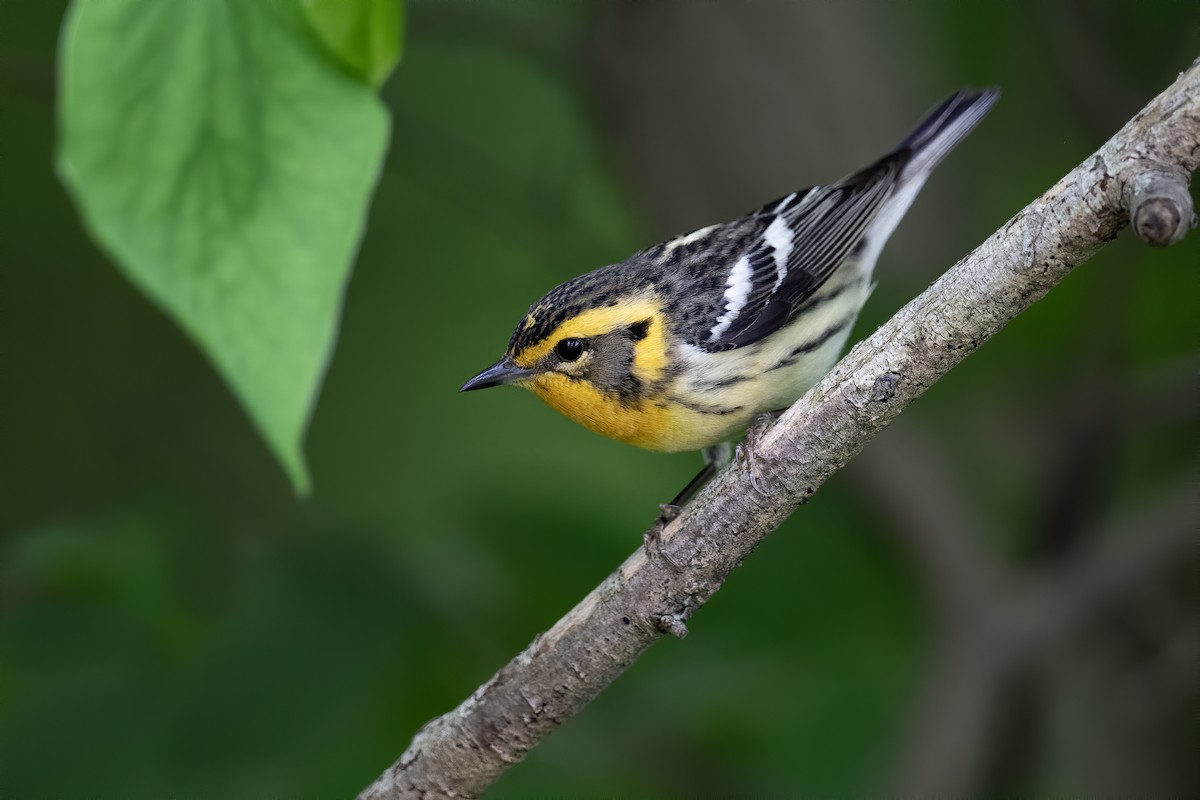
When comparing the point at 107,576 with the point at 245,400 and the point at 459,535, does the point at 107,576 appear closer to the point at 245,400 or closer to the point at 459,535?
the point at 459,535

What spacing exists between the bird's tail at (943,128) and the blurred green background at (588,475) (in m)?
0.42

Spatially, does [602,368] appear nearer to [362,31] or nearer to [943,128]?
[943,128]

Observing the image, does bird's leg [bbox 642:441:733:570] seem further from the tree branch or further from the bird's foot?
the tree branch

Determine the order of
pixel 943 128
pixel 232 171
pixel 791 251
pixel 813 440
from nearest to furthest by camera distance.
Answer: pixel 232 171
pixel 813 440
pixel 791 251
pixel 943 128

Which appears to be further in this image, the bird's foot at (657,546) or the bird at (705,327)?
the bird at (705,327)

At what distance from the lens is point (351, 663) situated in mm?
3107

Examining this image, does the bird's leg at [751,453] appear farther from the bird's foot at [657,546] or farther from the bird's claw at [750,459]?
the bird's foot at [657,546]

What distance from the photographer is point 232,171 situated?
139cm

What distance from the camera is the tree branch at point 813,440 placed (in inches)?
58.9

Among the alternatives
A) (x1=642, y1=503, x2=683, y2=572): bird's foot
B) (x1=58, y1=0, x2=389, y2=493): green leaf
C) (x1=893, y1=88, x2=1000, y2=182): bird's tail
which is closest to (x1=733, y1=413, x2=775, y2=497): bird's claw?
(x1=642, y1=503, x2=683, y2=572): bird's foot

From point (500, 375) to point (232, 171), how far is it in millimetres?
1345

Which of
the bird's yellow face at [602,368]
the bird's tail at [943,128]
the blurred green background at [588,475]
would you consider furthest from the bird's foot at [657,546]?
the bird's tail at [943,128]

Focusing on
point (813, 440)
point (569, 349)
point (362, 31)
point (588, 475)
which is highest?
point (362, 31)

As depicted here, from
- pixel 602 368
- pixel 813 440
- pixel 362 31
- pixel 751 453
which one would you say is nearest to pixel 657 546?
pixel 751 453
